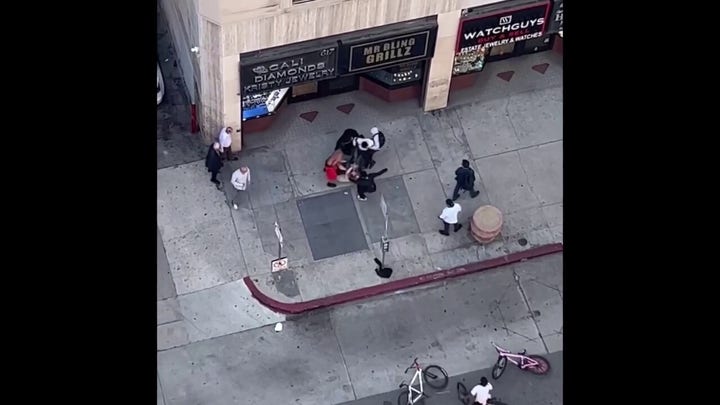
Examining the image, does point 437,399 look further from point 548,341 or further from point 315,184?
point 315,184

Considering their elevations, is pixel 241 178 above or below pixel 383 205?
above

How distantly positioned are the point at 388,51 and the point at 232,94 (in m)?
3.71

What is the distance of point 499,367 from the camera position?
2939cm

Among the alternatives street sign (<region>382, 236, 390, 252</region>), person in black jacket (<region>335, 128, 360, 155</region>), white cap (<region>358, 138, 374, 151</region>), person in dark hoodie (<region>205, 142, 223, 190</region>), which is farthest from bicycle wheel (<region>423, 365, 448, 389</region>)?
person in dark hoodie (<region>205, 142, 223, 190</region>)

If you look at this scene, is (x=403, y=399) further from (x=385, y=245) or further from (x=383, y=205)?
(x=383, y=205)

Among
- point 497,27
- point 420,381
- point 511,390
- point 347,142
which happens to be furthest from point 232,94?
point 511,390

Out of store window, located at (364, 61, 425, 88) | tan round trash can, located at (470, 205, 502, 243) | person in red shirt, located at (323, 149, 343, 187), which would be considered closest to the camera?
tan round trash can, located at (470, 205, 502, 243)

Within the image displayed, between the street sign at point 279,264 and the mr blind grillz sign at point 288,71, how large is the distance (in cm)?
391

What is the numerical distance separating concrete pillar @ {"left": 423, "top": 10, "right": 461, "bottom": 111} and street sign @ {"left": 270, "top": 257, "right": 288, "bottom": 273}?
5649 mm

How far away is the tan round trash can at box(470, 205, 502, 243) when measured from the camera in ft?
101

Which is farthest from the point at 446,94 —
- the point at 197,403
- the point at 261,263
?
the point at 197,403

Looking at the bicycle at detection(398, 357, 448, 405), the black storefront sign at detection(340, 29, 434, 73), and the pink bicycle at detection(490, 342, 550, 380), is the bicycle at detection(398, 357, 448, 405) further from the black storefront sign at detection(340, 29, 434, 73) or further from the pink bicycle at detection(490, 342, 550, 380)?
the black storefront sign at detection(340, 29, 434, 73)

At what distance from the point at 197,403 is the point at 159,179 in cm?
587

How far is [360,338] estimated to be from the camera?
29.8m
